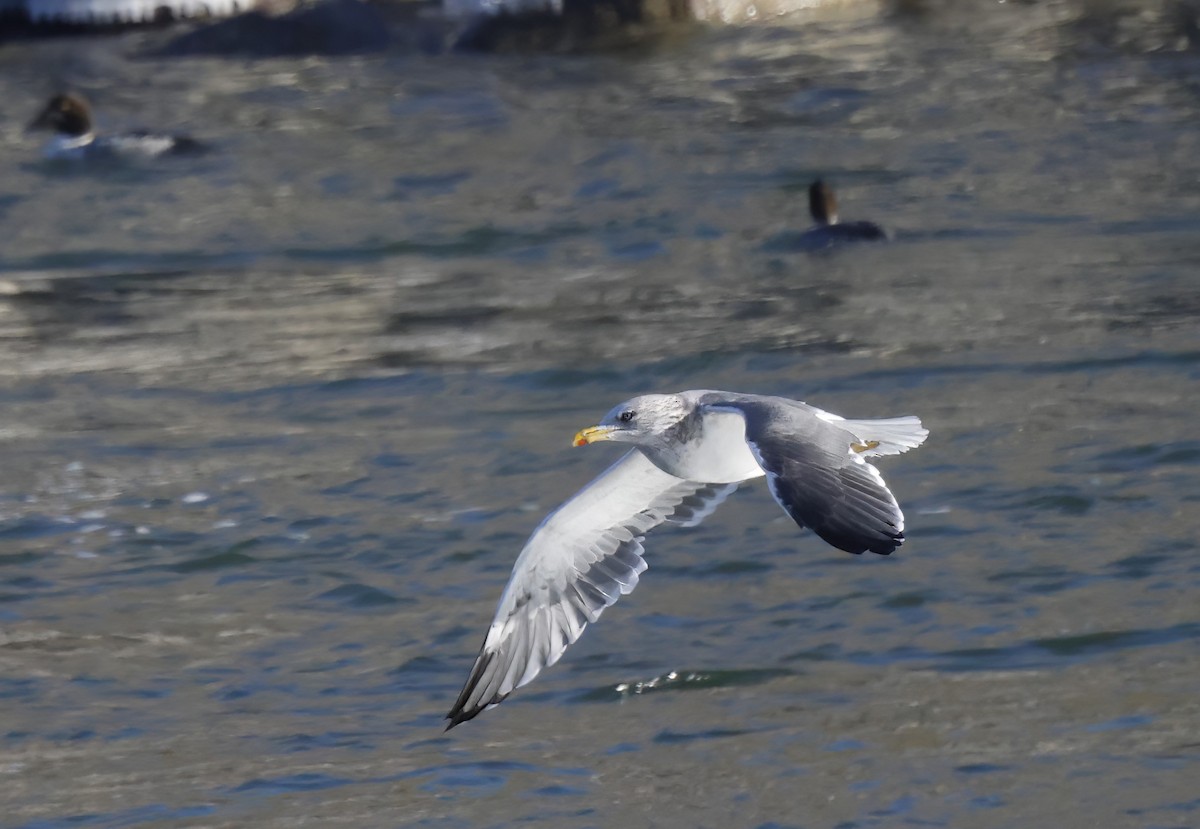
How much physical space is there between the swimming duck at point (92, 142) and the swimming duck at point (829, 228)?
637 centimetres

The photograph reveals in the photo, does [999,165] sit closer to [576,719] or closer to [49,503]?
[49,503]

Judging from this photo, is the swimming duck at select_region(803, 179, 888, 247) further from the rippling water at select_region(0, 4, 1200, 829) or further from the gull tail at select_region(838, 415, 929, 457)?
the gull tail at select_region(838, 415, 929, 457)

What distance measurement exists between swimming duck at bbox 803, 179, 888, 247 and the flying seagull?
716 cm

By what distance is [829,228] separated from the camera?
1400 centimetres

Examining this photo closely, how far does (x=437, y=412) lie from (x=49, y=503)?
86.1 inches

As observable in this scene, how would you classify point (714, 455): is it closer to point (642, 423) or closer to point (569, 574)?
point (642, 423)

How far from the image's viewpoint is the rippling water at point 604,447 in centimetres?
702

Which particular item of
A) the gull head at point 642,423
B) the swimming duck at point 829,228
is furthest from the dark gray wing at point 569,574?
the swimming duck at point 829,228

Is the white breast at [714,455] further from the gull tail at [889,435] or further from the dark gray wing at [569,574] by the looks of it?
the gull tail at [889,435]

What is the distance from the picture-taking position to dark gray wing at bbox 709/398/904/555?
5.32 m

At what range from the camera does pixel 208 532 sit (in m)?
9.61

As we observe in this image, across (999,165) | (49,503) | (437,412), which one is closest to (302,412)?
(437,412)

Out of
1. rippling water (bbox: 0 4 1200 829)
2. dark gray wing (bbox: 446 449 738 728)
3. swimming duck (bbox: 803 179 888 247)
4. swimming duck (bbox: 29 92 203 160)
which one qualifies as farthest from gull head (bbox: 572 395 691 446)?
swimming duck (bbox: 29 92 203 160)

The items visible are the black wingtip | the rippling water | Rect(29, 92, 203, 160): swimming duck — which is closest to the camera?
the black wingtip
